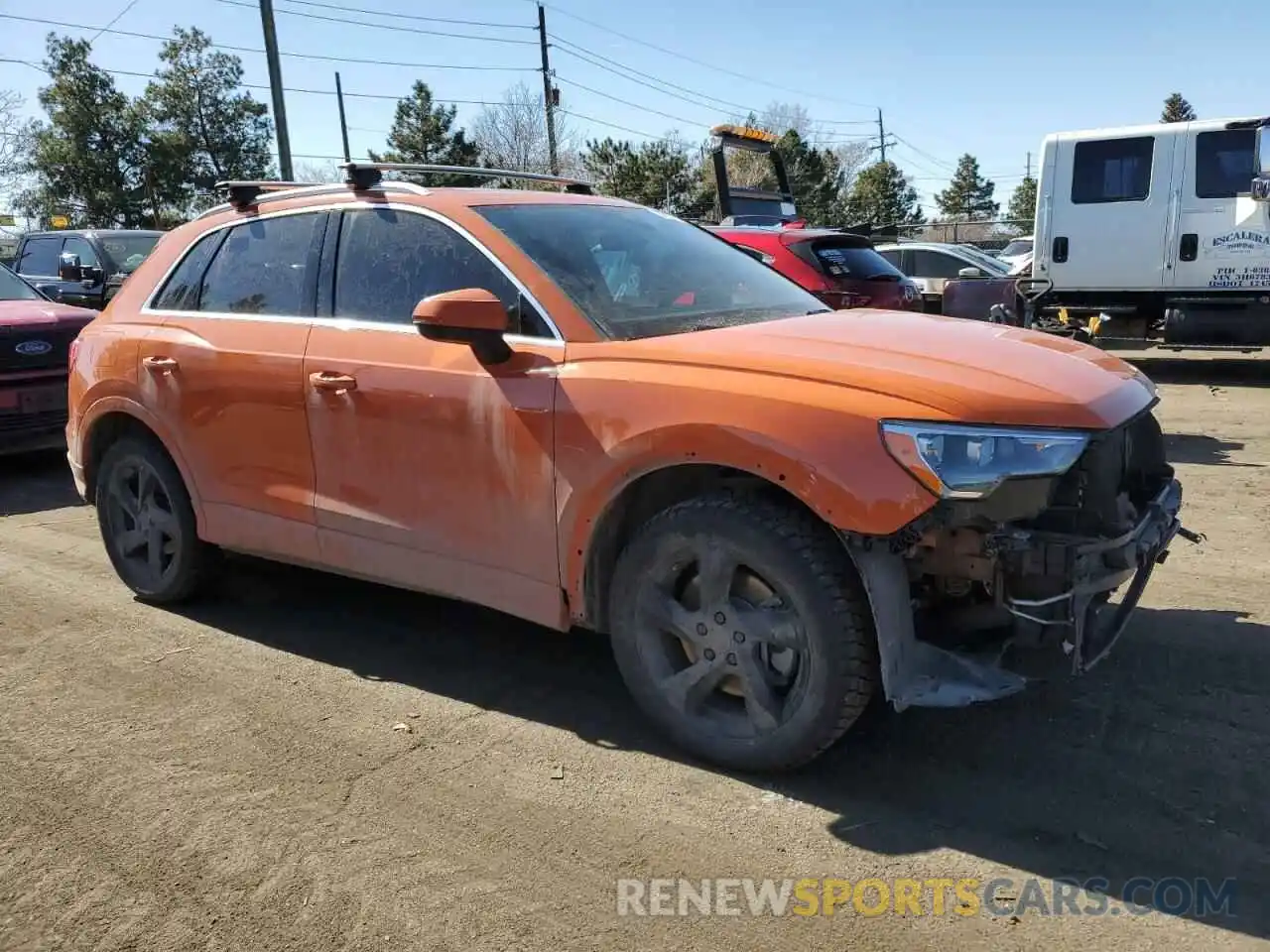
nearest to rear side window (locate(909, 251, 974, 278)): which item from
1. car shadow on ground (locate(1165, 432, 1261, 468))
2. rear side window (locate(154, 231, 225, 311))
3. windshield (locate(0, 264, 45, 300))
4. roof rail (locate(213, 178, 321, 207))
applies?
car shadow on ground (locate(1165, 432, 1261, 468))

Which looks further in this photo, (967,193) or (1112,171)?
(967,193)

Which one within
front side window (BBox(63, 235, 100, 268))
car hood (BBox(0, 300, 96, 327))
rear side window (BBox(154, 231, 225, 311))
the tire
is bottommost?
the tire

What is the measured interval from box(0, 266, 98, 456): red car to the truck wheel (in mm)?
6435

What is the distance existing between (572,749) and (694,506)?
97cm

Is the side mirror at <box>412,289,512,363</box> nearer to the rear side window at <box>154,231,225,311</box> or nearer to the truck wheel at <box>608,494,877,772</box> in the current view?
the truck wheel at <box>608,494,877,772</box>

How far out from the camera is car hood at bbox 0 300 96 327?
26.5ft

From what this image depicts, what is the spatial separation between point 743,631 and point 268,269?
106 inches

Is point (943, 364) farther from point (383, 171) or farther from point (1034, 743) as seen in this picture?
point (383, 171)

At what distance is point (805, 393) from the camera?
2.96 m

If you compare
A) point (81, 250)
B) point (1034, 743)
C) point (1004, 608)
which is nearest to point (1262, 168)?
point (1034, 743)

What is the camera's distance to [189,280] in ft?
15.9

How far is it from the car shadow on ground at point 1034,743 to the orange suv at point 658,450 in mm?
319

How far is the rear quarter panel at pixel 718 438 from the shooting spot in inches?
111

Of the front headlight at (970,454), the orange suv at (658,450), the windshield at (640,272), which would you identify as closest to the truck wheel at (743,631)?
the orange suv at (658,450)
